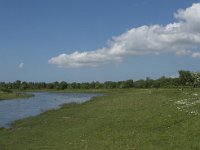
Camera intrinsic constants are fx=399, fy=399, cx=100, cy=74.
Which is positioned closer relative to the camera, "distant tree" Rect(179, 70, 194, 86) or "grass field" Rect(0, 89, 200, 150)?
"grass field" Rect(0, 89, 200, 150)

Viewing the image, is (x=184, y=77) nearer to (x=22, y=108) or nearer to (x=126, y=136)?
(x=22, y=108)

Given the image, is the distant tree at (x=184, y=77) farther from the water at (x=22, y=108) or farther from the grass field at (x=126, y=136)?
the grass field at (x=126, y=136)

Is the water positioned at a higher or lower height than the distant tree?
lower

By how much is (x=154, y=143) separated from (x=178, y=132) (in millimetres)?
3282

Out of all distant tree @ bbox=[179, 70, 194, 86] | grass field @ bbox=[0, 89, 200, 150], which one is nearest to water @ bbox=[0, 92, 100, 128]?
grass field @ bbox=[0, 89, 200, 150]

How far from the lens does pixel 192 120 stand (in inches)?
1058

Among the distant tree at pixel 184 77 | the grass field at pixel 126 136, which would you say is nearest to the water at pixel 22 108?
the grass field at pixel 126 136

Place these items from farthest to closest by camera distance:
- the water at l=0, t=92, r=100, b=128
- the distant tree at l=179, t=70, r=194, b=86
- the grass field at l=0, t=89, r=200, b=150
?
the distant tree at l=179, t=70, r=194, b=86 → the water at l=0, t=92, r=100, b=128 → the grass field at l=0, t=89, r=200, b=150

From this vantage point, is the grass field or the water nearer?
Answer: the grass field

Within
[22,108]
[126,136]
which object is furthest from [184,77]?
[126,136]

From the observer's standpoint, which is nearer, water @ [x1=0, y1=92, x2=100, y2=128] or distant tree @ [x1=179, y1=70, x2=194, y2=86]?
water @ [x1=0, y1=92, x2=100, y2=128]

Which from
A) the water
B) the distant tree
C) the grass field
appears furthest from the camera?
the distant tree

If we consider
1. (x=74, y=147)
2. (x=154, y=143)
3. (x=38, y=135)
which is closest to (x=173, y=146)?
(x=154, y=143)

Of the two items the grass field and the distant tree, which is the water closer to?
the grass field
